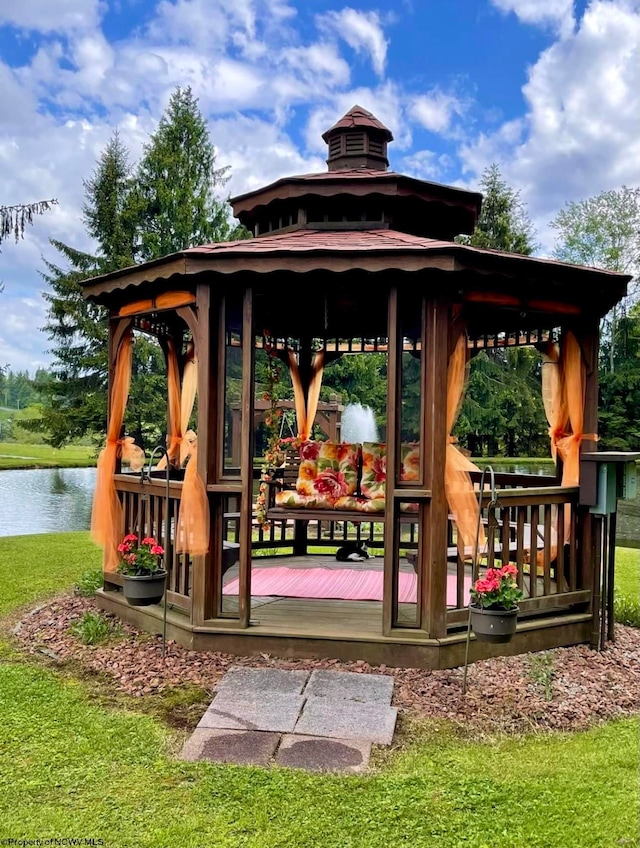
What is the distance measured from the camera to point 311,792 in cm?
285

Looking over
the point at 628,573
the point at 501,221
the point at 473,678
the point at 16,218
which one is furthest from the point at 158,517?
the point at 501,221

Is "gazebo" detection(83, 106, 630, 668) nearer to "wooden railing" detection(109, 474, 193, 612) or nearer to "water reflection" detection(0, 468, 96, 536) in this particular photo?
"wooden railing" detection(109, 474, 193, 612)

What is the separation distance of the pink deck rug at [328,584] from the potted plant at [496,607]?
1263mm

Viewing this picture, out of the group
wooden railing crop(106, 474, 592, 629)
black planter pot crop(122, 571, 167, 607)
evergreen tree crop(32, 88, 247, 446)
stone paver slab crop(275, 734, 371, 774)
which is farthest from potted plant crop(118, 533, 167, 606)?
evergreen tree crop(32, 88, 247, 446)

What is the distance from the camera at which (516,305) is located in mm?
4738

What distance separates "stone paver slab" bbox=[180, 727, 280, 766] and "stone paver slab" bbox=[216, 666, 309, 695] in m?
0.47

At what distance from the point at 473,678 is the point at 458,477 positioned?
127cm

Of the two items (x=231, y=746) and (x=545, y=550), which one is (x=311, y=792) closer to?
(x=231, y=746)

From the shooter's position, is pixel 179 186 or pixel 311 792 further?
pixel 179 186

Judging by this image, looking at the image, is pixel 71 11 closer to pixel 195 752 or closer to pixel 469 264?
pixel 469 264

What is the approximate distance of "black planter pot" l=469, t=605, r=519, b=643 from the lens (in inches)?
150

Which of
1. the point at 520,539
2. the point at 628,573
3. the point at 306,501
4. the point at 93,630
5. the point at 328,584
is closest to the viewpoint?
the point at 520,539

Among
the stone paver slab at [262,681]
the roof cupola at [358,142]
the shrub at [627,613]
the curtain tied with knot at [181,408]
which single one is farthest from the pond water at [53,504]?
the stone paver slab at [262,681]

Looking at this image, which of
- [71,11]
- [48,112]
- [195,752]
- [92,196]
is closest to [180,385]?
[195,752]
